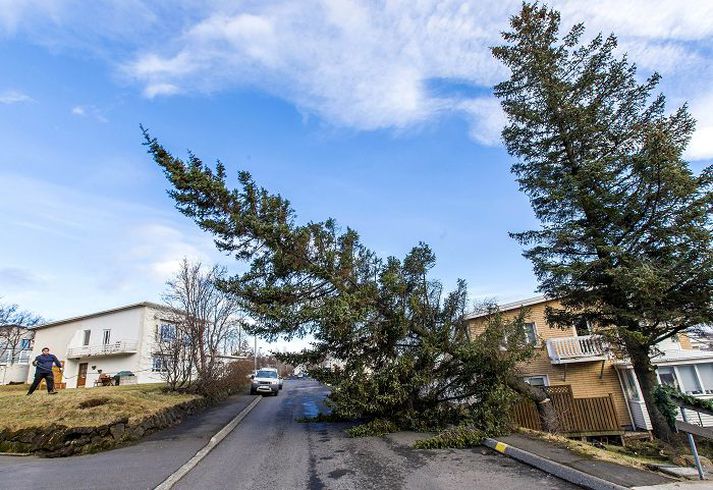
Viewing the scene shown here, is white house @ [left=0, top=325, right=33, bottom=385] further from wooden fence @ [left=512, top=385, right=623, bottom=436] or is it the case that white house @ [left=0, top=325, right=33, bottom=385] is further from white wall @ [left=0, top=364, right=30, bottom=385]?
wooden fence @ [left=512, top=385, right=623, bottom=436]

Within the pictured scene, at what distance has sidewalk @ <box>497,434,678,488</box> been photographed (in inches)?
215

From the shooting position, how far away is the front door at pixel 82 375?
34.6m

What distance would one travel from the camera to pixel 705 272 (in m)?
10.2

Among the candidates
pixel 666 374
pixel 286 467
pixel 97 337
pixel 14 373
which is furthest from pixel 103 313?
pixel 666 374

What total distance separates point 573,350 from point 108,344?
34.9 m

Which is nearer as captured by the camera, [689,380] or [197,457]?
[197,457]

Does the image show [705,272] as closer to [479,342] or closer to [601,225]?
[601,225]

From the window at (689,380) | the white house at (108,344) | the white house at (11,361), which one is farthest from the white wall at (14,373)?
the window at (689,380)

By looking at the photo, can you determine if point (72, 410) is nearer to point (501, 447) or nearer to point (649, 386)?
point (501, 447)

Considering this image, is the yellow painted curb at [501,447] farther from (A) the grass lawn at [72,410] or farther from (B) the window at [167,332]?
(B) the window at [167,332]

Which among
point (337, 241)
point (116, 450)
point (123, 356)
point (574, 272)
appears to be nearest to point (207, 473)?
point (116, 450)

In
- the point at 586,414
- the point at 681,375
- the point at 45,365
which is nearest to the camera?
the point at 45,365

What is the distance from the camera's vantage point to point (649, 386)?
12.4 meters

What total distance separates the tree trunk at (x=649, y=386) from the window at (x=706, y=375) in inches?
342
